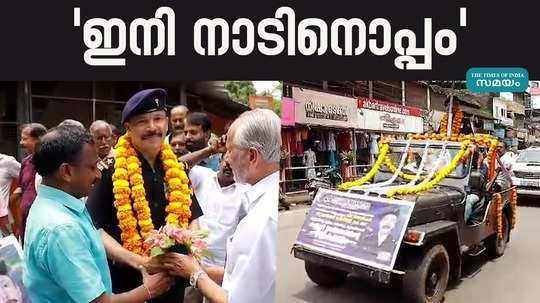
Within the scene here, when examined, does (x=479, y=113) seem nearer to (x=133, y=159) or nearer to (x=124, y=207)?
(x=133, y=159)

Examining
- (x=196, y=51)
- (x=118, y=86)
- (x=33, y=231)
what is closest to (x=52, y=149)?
(x=33, y=231)

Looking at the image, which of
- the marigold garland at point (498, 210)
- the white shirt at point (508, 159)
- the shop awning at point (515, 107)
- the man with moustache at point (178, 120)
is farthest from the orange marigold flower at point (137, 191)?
the shop awning at point (515, 107)

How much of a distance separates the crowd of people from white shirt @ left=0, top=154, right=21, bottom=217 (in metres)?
2.27

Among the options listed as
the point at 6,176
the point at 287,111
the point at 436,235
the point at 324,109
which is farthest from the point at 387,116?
the point at 6,176

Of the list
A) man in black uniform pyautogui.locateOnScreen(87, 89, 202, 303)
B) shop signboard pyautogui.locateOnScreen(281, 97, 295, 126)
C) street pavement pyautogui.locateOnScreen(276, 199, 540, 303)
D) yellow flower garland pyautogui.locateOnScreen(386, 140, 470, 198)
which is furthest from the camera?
shop signboard pyautogui.locateOnScreen(281, 97, 295, 126)

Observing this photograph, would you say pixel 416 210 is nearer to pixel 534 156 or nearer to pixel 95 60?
pixel 95 60

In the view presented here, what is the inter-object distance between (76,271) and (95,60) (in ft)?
10.5

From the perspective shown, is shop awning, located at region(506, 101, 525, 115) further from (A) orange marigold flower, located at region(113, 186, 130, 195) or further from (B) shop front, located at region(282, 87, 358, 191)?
(A) orange marigold flower, located at region(113, 186, 130, 195)

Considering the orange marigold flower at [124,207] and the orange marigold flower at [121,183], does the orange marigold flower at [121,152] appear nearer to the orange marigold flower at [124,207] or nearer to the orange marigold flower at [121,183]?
the orange marigold flower at [121,183]

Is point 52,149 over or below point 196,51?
below

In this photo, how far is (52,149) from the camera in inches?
58.1

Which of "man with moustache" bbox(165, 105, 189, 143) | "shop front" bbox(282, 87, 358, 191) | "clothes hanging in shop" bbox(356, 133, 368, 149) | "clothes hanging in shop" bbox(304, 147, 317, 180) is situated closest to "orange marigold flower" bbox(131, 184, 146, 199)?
"man with moustache" bbox(165, 105, 189, 143)

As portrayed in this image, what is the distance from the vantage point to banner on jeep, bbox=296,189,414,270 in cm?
380

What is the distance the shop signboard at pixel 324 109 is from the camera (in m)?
11.3
